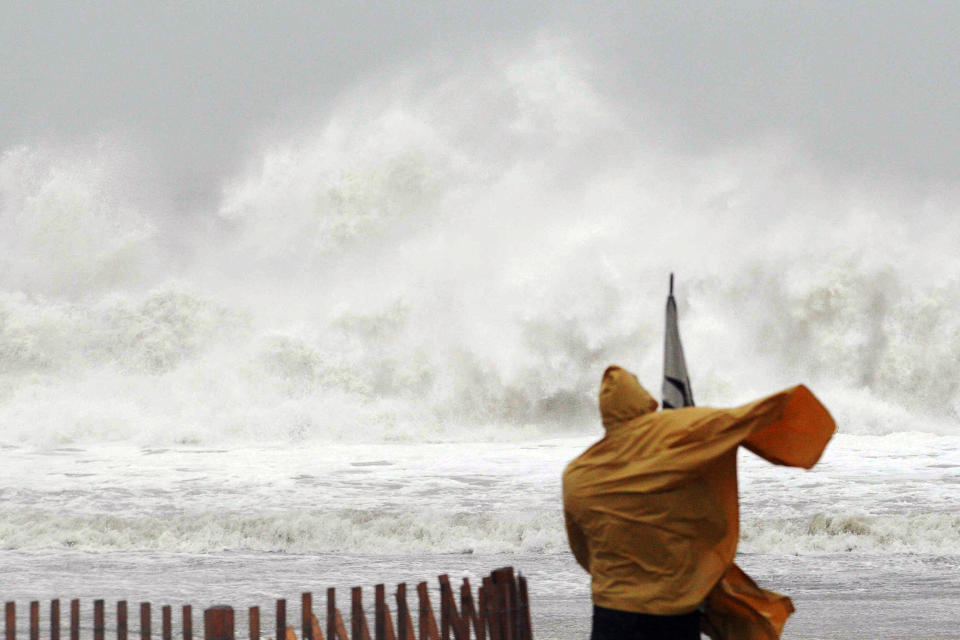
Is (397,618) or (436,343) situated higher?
(436,343)

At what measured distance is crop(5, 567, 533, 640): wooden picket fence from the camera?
11.7 feet

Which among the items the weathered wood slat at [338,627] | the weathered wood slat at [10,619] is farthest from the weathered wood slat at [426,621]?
the weathered wood slat at [10,619]

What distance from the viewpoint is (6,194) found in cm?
2962

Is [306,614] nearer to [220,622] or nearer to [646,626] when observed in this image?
[220,622]

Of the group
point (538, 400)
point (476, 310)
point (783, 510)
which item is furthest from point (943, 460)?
point (476, 310)

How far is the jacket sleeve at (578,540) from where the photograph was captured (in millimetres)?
3260

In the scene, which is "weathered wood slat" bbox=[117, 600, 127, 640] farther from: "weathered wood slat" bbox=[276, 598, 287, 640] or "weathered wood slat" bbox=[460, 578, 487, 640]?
"weathered wood slat" bbox=[460, 578, 487, 640]

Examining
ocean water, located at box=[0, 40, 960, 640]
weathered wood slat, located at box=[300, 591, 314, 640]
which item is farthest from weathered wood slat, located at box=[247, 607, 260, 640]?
ocean water, located at box=[0, 40, 960, 640]

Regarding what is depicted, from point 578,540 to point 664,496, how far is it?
477 millimetres

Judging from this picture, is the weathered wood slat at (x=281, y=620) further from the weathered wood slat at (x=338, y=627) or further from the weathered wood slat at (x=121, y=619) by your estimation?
the weathered wood slat at (x=121, y=619)

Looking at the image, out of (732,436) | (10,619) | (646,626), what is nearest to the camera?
(732,436)

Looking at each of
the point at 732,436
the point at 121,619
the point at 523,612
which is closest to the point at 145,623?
the point at 121,619

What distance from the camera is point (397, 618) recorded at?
3.62m

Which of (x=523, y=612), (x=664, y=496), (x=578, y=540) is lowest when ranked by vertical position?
(x=523, y=612)
